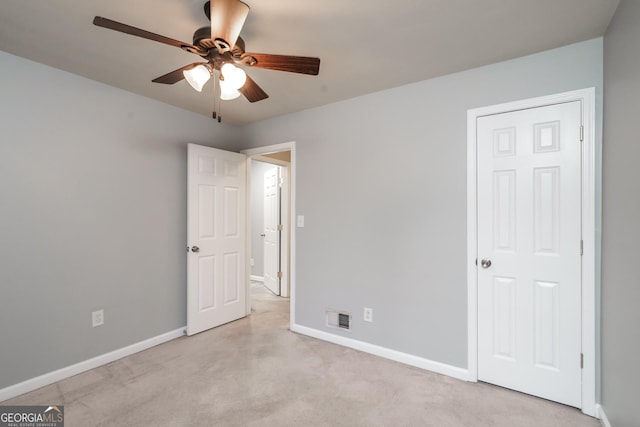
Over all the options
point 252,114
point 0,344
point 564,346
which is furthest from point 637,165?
point 0,344

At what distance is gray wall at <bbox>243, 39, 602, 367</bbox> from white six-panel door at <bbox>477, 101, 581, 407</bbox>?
0.50ft

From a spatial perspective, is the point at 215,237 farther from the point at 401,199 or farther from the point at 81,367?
the point at 401,199

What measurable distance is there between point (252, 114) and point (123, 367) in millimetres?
2676

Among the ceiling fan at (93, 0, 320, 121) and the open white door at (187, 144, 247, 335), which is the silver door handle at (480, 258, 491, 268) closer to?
the ceiling fan at (93, 0, 320, 121)

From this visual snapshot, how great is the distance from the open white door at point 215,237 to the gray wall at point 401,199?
83 centimetres

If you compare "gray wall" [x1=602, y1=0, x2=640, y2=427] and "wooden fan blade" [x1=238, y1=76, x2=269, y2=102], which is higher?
"wooden fan blade" [x1=238, y1=76, x2=269, y2=102]

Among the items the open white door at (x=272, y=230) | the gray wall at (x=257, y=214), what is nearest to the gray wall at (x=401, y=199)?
the open white door at (x=272, y=230)

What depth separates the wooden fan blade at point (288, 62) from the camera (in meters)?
1.62

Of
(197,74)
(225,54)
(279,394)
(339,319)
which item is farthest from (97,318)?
(225,54)

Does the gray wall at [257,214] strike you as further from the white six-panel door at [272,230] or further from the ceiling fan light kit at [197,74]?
the ceiling fan light kit at [197,74]

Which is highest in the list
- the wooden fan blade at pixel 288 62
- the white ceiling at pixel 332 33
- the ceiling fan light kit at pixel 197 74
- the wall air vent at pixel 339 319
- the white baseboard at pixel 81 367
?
the white ceiling at pixel 332 33

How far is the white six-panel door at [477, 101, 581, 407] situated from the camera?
6.79ft

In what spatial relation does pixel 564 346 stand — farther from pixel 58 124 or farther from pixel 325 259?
pixel 58 124

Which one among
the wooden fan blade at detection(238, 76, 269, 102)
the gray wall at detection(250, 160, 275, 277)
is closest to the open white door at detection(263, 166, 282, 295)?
the gray wall at detection(250, 160, 275, 277)
